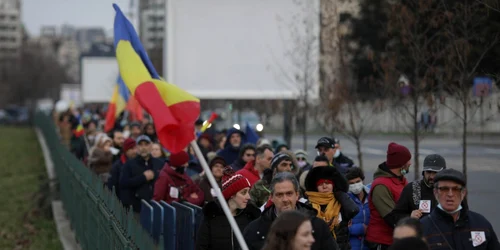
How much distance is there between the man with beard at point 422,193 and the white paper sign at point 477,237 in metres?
1.70

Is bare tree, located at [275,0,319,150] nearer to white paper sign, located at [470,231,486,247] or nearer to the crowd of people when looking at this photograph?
the crowd of people

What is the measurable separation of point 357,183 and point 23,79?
133 m

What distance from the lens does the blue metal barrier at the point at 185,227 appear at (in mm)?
9961

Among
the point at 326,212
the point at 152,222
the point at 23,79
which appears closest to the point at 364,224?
the point at 326,212

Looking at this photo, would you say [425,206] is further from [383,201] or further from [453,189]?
[453,189]

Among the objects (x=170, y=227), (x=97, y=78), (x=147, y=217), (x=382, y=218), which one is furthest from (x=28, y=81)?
(x=382, y=218)

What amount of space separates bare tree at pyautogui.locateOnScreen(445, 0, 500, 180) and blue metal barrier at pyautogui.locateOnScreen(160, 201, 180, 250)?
3.82 m

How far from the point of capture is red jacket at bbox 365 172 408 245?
9203mm

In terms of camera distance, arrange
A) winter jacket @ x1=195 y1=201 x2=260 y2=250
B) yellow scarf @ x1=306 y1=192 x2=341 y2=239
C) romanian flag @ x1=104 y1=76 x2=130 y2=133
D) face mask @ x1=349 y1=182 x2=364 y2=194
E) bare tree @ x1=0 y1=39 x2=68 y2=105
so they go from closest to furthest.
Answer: winter jacket @ x1=195 y1=201 x2=260 y2=250
yellow scarf @ x1=306 y1=192 x2=341 y2=239
face mask @ x1=349 y1=182 x2=364 y2=194
romanian flag @ x1=104 y1=76 x2=130 y2=133
bare tree @ x1=0 y1=39 x2=68 y2=105

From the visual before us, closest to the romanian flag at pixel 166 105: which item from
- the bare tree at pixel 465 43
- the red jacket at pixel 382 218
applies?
the red jacket at pixel 382 218

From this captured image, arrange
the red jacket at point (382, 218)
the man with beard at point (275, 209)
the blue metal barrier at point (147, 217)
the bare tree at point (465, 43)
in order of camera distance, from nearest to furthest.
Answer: the man with beard at point (275, 209) < the red jacket at point (382, 218) < the blue metal barrier at point (147, 217) < the bare tree at point (465, 43)

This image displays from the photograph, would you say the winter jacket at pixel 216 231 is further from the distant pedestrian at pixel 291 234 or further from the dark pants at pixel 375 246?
the distant pedestrian at pixel 291 234

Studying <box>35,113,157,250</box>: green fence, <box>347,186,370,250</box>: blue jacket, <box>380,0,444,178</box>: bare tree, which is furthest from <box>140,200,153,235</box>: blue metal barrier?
<box>380,0,444,178</box>: bare tree

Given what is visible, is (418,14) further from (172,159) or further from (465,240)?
(465,240)
